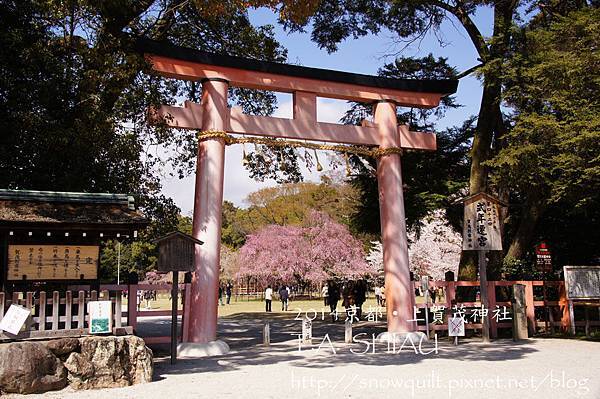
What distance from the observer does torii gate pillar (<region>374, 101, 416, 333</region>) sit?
486 inches

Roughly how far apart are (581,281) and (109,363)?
11.8 m

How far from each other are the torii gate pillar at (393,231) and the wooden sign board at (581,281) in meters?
4.34

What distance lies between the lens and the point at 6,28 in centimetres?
1065

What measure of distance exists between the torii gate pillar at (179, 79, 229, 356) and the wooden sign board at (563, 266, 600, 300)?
361 inches

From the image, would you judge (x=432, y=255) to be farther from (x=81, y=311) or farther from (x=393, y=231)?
(x=81, y=311)

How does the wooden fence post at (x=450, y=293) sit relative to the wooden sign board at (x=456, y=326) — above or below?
above

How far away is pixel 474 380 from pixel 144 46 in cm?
917

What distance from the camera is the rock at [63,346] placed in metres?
7.41

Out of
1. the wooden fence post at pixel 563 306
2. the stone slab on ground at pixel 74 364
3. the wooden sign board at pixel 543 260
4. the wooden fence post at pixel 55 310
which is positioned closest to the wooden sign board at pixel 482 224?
the wooden fence post at pixel 563 306

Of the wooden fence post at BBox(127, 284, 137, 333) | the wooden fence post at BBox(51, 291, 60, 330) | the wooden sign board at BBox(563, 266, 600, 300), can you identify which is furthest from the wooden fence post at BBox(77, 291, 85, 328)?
the wooden sign board at BBox(563, 266, 600, 300)

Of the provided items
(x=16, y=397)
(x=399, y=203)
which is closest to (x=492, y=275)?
(x=399, y=203)

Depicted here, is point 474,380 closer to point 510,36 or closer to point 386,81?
point 386,81

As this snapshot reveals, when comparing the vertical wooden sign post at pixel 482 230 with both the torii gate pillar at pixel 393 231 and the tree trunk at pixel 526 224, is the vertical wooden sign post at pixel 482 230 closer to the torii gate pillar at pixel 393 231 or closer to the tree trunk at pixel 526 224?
the torii gate pillar at pixel 393 231

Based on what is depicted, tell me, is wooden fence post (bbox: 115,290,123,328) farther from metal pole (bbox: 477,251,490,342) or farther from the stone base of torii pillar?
Result: metal pole (bbox: 477,251,490,342)
